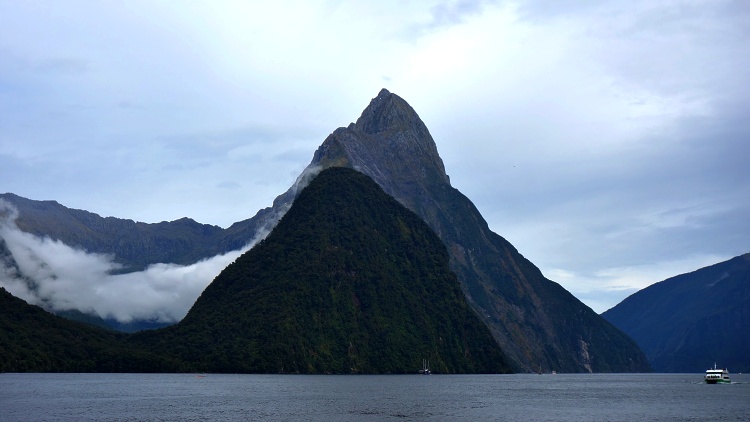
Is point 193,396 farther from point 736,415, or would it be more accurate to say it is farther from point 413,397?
point 736,415

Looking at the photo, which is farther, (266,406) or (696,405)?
(696,405)

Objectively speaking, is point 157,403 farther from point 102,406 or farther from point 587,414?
point 587,414

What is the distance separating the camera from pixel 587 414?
156 m

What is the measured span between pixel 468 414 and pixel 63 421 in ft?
236

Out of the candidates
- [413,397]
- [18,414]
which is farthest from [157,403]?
[413,397]

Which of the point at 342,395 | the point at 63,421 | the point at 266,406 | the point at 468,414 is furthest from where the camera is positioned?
the point at 342,395

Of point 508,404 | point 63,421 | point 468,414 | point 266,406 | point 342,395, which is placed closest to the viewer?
point 63,421

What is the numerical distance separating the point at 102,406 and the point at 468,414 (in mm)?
71052

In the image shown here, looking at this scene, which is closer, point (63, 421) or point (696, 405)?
point (63, 421)

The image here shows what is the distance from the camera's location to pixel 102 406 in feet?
501

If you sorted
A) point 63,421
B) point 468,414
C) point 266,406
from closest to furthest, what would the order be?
1. point 63,421
2. point 468,414
3. point 266,406

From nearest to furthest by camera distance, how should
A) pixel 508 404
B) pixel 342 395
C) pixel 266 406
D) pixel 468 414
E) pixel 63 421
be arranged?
pixel 63 421 < pixel 468 414 < pixel 266 406 < pixel 508 404 < pixel 342 395

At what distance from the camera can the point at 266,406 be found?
521ft

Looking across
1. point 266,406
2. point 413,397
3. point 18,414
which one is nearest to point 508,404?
point 413,397
